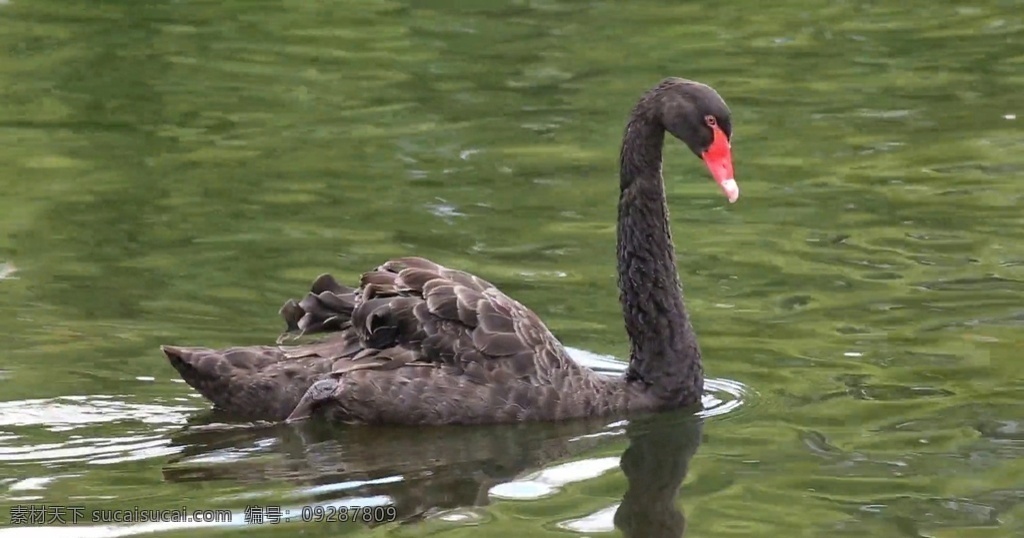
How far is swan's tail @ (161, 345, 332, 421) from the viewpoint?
290 inches

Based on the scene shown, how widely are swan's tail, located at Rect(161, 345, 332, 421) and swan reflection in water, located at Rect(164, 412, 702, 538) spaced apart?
0.10 m

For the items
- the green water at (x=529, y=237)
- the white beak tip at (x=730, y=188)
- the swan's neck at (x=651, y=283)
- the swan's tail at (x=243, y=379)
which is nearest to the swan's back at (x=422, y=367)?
the swan's tail at (x=243, y=379)

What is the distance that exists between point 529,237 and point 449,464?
124 inches

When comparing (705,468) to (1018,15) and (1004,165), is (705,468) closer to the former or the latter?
(1004,165)

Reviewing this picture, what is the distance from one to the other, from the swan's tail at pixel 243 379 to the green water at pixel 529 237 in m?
0.11

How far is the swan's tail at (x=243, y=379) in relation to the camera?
736cm

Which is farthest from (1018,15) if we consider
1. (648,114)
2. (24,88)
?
(648,114)

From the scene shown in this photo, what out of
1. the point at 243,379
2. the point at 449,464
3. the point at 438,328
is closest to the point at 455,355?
the point at 438,328

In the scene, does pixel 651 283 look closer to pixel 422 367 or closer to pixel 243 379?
pixel 422 367

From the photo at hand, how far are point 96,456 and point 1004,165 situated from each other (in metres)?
6.05

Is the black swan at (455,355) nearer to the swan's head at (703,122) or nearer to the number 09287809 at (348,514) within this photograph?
the swan's head at (703,122)

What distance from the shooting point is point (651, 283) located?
25.5 ft

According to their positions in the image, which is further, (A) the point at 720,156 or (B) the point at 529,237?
(B) the point at 529,237

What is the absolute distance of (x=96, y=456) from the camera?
6.90 m
